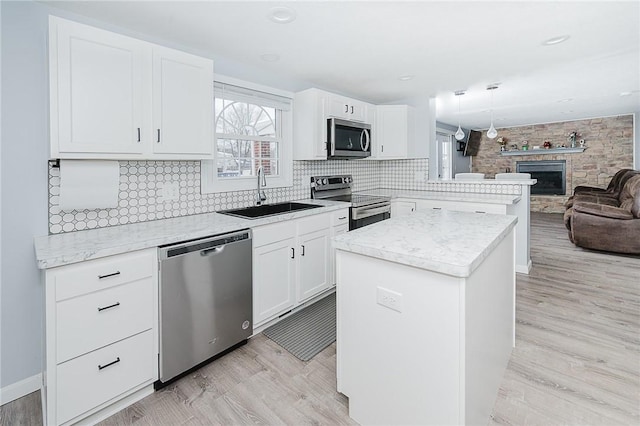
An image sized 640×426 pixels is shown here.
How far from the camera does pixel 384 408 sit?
1.55 meters

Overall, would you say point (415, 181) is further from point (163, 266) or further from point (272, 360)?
point (163, 266)

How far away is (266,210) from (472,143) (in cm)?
822

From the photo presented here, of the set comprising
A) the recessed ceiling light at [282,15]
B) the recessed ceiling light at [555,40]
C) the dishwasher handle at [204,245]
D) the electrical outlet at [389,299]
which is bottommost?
the electrical outlet at [389,299]

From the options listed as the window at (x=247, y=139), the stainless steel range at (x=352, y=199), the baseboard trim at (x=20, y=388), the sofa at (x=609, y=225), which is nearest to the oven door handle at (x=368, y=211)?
the stainless steel range at (x=352, y=199)

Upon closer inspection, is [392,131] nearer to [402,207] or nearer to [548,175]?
[402,207]

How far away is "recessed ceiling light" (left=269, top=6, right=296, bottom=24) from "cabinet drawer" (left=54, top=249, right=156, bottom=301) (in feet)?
5.44

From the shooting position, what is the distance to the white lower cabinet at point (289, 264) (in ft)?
8.23

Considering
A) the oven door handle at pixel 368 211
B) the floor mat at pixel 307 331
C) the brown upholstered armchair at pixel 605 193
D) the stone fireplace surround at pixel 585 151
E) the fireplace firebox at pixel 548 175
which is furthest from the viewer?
the fireplace firebox at pixel 548 175

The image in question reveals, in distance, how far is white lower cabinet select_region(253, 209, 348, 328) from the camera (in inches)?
98.7

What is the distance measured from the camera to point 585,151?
26.2 feet

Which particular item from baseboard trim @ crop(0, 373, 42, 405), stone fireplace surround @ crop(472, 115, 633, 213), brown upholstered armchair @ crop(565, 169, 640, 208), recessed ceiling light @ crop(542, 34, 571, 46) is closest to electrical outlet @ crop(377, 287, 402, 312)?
baseboard trim @ crop(0, 373, 42, 405)

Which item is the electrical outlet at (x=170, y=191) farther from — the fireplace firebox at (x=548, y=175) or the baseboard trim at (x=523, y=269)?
the fireplace firebox at (x=548, y=175)

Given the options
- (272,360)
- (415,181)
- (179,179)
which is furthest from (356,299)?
(415,181)

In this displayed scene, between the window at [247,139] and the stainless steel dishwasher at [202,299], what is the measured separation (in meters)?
0.83
